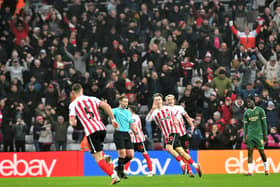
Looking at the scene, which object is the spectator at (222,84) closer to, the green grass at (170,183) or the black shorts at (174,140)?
the black shorts at (174,140)

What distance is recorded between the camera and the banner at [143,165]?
22312mm

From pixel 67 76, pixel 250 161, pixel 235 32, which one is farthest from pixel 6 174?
pixel 235 32

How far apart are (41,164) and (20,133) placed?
54.3 inches

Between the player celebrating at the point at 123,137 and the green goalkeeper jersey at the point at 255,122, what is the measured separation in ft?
11.8

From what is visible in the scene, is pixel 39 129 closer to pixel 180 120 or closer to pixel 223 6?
pixel 180 120

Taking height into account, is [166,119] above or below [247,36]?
below

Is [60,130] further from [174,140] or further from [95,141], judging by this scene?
[95,141]

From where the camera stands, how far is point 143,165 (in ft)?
73.6

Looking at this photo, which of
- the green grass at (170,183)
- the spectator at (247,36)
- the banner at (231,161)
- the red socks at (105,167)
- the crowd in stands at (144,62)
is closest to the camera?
the red socks at (105,167)

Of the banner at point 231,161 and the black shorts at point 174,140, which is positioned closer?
the black shorts at point 174,140

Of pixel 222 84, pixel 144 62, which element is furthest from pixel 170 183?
pixel 144 62

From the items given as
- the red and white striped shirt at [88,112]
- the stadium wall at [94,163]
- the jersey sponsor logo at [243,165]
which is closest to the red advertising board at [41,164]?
the stadium wall at [94,163]

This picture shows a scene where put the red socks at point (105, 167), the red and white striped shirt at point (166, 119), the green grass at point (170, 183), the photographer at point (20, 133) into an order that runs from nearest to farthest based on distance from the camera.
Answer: the red socks at point (105, 167) → the green grass at point (170, 183) → the red and white striped shirt at point (166, 119) → the photographer at point (20, 133)

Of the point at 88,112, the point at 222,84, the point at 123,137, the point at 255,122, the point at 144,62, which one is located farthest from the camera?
the point at 144,62
